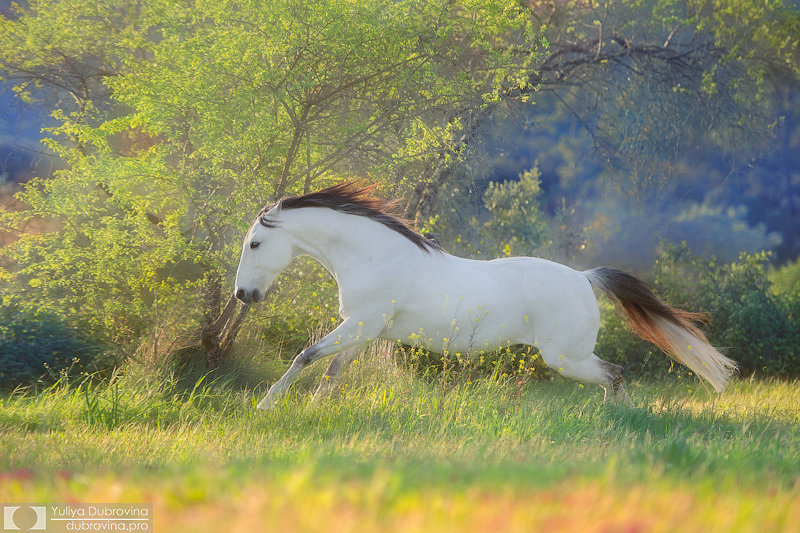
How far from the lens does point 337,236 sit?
4.96 m

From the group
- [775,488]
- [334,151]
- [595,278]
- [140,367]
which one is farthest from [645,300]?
[140,367]

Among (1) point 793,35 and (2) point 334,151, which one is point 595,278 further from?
(1) point 793,35

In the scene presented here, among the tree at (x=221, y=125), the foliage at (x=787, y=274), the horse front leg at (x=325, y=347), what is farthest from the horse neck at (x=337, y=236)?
the foliage at (x=787, y=274)

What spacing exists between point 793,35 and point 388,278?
8.76m

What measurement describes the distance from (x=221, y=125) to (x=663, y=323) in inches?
165

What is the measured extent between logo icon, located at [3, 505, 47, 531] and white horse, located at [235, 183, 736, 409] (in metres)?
2.47

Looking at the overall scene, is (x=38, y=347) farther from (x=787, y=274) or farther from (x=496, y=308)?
(x=787, y=274)

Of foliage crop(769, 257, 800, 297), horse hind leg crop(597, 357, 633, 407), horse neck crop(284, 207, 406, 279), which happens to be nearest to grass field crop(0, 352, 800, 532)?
horse hind leg crop(597, 357, 633, 407)

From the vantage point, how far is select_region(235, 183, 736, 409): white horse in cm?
489

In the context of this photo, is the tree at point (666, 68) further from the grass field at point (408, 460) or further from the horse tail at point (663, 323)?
the grass field at point (408, 460)

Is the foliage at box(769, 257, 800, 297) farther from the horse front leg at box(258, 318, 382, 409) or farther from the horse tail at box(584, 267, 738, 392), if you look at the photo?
the horse front leg at box(258, 318, 382, 409)

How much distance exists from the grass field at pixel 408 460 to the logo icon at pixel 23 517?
43mm

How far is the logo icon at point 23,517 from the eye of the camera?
7.18ft

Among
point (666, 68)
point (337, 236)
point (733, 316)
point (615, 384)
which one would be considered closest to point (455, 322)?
point (337, 236)
